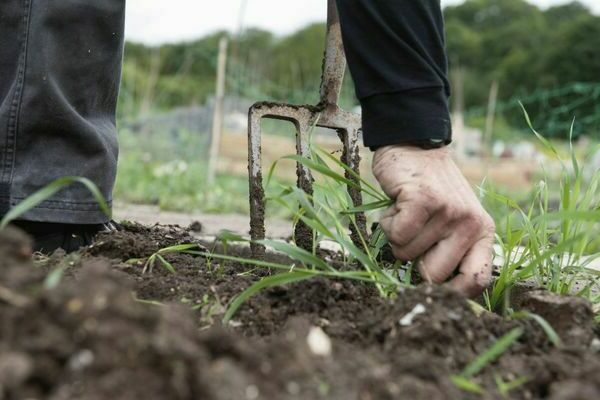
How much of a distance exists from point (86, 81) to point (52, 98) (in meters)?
0.13

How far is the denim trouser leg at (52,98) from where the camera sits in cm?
158

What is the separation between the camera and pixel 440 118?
1.25 meters

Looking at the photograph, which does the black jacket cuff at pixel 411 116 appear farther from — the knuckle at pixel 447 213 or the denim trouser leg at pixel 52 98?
the denim trouser leg at pixel 52 98

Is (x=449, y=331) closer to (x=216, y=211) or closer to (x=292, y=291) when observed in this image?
(x=292, y=291)

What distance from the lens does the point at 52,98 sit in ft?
5.23

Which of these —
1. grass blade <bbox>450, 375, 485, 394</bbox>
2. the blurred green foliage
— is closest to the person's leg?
grass blade <bbox>450, 375, 485, 394</bbox>

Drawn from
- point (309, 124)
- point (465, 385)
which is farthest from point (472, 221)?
point (309, 124)

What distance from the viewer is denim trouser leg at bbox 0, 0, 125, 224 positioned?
1579 millimetres

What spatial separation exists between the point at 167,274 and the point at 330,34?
2.84ft

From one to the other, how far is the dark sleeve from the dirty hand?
5 centimetres

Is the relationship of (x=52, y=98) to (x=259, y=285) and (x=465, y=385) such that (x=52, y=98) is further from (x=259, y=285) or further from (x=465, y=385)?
(x=465, y=385)

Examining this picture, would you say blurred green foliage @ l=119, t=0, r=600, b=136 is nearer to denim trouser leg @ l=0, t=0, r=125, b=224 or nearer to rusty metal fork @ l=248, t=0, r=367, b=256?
rusty metal fork @ l=248, t=0, r=367, b=256

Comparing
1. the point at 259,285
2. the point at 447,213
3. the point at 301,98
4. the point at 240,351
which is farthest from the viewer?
the point at 301,98

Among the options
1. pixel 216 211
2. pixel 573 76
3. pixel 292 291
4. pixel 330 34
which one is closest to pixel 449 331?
pixel 292 291
